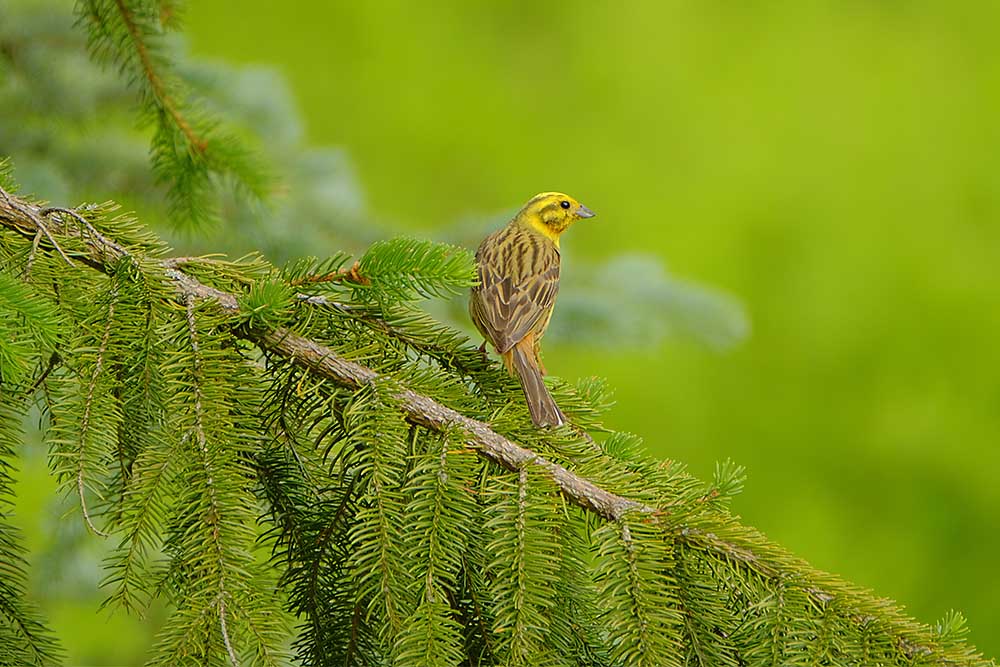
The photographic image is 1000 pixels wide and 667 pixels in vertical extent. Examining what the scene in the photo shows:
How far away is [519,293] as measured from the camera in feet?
Answer: 8.23

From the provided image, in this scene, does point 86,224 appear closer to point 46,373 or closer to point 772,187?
point 46,373

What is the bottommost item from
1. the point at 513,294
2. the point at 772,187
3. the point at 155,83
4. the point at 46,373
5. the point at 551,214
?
the point at 46,373

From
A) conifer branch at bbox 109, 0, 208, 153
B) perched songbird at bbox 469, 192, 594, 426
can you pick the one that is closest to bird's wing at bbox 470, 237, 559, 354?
perched songbird at bbox 469, 192, 594, 426

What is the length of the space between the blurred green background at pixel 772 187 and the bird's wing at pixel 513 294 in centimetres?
454

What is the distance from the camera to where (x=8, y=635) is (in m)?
1.49

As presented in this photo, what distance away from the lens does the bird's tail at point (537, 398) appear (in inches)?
64.0

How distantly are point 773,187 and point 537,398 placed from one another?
273 inches

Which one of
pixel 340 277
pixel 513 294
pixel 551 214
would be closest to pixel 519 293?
pixel 513 294

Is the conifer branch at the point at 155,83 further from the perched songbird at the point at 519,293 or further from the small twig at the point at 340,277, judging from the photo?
the small twig at the point at 340,277

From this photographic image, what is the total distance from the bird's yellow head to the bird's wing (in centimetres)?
40

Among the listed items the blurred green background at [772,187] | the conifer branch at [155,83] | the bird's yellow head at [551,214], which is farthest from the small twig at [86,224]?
the blurred green background at [772,187]

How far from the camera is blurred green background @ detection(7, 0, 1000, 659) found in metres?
7.47

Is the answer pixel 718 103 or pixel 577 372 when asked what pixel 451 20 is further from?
pixel 577 372

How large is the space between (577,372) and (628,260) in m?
4.09
